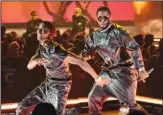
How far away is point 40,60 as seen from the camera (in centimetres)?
490

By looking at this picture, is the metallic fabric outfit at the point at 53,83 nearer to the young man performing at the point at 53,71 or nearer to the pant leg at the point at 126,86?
the young man performing at the point at 53,71

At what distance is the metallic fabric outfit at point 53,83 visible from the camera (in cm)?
480

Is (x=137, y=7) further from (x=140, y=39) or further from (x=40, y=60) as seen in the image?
(x=40, y=60)

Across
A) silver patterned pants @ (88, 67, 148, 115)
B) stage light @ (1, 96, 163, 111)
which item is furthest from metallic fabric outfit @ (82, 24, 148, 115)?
Result: stage light @ (1, 96, 163, 111)

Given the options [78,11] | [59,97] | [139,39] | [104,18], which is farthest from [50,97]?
[78,11]

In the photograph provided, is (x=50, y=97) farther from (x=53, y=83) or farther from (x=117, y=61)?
(x=117, y=61)

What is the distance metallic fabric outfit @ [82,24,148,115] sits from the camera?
482 cm

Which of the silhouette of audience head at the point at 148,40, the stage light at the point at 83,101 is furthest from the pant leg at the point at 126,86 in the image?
the silhouette of audience head at the point at 148,40

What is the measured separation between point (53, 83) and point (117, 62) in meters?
0.70

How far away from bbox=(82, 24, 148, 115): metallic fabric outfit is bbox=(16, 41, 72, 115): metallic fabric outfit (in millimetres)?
368

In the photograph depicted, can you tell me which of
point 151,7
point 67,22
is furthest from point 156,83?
point 67,22

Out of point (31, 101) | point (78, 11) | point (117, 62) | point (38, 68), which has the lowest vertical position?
point (31, 101)

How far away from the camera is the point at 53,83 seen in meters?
4.87

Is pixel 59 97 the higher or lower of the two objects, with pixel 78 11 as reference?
lower
